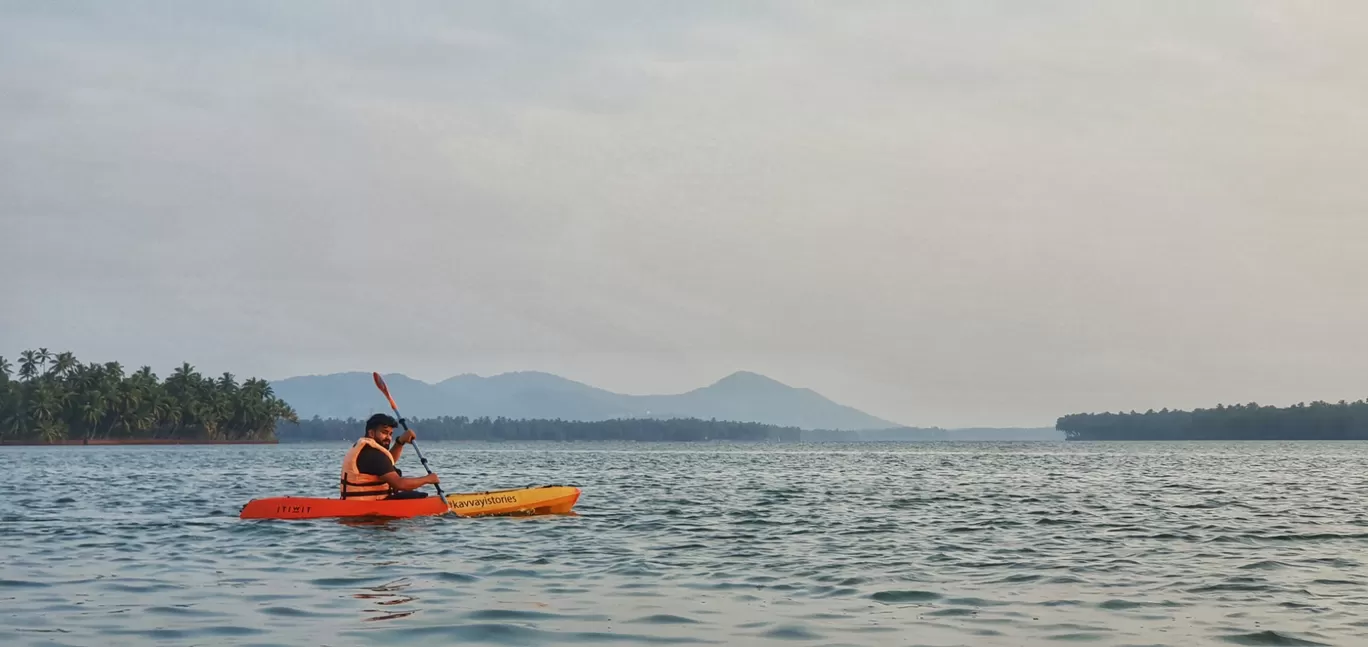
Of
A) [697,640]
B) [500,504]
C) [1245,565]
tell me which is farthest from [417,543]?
[1245,565]

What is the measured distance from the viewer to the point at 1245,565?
74.4ft

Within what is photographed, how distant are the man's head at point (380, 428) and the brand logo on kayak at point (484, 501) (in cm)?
320

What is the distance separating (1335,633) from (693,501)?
28.0 metres

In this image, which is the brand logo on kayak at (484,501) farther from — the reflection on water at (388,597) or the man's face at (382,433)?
the reflection on water at (388,597)

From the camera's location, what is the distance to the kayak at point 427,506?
29469mm

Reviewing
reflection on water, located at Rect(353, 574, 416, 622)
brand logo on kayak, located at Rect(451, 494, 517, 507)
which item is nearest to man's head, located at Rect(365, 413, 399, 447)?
brand logo on kayak, located at Rect(451, 494, 517, 507)

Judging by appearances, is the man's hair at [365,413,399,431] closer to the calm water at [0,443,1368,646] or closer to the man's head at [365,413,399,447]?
the man's head at [365,413,399,447]

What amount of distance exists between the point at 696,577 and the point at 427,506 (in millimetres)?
11546

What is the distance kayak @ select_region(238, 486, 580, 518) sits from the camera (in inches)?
1160

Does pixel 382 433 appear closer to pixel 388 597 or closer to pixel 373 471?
pixel 373 471

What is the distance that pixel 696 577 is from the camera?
20594 mm

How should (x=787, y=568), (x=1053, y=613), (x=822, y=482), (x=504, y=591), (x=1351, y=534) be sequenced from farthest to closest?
(x=822, y=482) < (x=1351, y=534) < (x=787, y=568) < (x=504, y=591) < (x=1053, y=613)

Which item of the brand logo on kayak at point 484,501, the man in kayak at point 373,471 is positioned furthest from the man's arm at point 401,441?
the brand logo on kayak at point 484,501

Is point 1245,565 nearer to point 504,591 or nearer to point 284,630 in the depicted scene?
point 504,591
